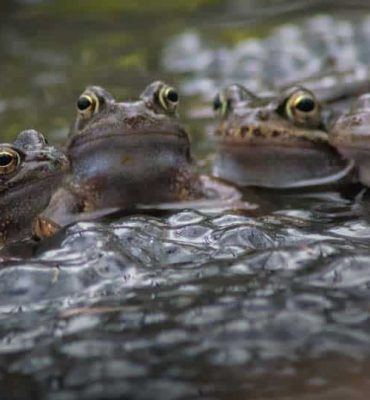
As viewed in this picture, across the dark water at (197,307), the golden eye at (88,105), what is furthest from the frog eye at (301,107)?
the golden eye at (88,105)

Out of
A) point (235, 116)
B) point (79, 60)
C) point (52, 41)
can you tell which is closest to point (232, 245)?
point (235, 116)

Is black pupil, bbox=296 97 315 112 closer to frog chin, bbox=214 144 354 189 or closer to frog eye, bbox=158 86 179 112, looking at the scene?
frog chin, bbox=214 144 354 189

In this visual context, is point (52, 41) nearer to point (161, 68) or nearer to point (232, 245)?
point (161, 68)

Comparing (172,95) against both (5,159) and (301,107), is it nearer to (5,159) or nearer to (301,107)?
(301,107)

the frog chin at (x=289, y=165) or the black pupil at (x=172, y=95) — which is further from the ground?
the black pupil at (x=172, y=95)

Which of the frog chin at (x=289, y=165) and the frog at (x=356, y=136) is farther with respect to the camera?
the frog chin at (x=289, y=165)

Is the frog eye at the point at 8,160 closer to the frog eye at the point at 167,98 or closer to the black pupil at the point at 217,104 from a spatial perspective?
the frog eye at the point at 167,98
